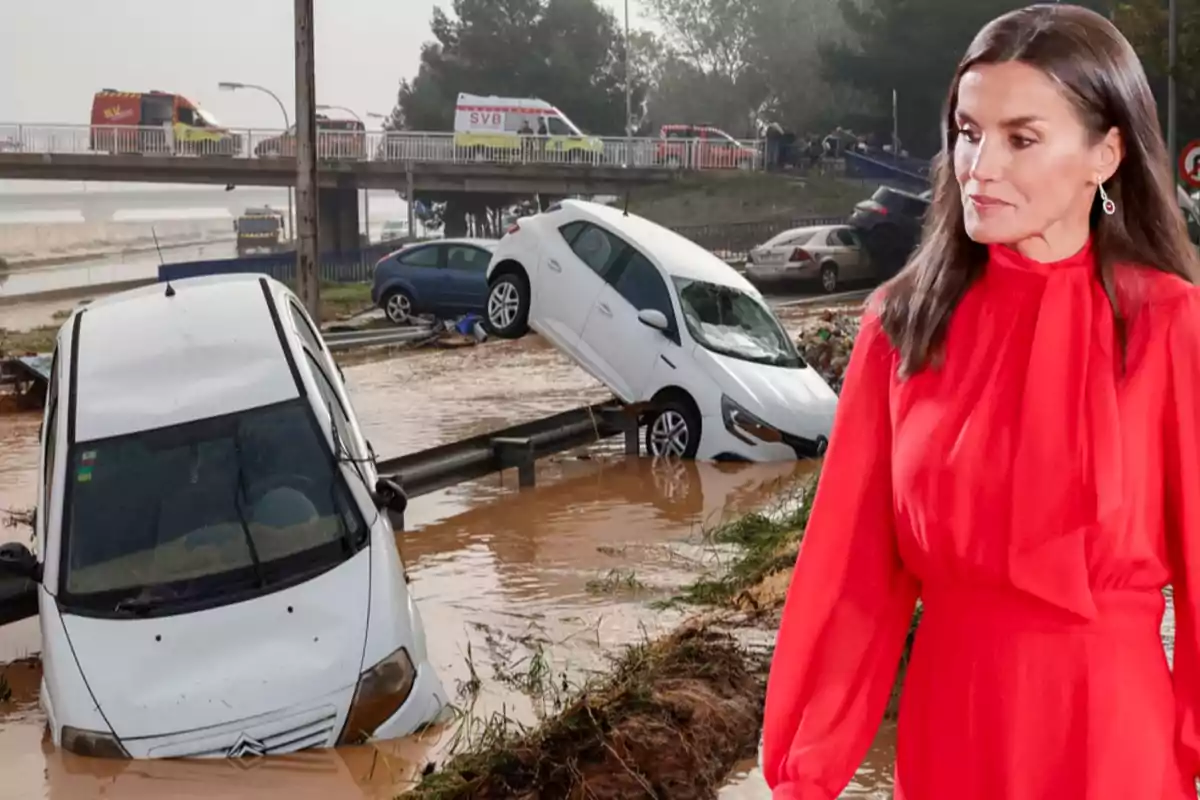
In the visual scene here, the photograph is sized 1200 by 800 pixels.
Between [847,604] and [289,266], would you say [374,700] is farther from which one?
[289,266]

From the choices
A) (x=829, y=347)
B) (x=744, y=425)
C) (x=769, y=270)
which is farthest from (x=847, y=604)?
(x=769, y=270)

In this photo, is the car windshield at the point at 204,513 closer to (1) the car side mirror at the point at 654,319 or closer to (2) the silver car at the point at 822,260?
(1) the car side mirror at the point at 654,319

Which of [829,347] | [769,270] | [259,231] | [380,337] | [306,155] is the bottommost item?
[259,231]

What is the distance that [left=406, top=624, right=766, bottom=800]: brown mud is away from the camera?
541cm

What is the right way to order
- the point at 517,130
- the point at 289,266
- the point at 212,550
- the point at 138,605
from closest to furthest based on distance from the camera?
the point at 138,605 < the point at 212,550 < the point at 289,266 < the point at 517,130

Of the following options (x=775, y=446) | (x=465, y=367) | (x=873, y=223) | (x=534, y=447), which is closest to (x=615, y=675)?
(x=534, y=447)

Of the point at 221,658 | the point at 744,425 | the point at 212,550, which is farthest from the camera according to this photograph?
the point at 744,425

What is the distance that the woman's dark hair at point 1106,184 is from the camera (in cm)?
226

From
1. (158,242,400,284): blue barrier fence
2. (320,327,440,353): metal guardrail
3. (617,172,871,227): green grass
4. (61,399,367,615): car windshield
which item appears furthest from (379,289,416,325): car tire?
(617,172,871,227): green grass

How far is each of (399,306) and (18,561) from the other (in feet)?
66.2

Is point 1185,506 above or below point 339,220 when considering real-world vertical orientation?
above

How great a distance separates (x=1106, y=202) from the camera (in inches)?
90.5

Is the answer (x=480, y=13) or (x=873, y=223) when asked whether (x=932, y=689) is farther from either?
(x=480, y=13)

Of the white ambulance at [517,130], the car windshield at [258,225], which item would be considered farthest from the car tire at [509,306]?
the car windshield at [258,225]
